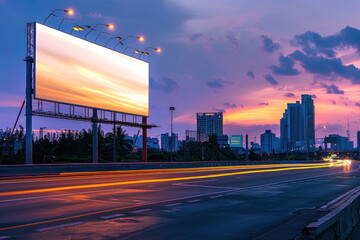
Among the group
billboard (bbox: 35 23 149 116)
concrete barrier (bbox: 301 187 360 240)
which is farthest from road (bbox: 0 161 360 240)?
billboard (bbox: 35 23 149 116)

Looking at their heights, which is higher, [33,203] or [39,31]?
[39,31]

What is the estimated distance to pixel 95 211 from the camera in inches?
460

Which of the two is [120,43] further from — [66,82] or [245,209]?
[245,209]

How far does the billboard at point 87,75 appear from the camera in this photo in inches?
1473

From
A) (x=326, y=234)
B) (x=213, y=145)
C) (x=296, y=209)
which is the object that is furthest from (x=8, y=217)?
(x=213, y=145)

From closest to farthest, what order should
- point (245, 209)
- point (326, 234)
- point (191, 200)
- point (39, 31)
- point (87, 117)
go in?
point (326, 234) < point (245, 209) < point (191, 200) < point (39, 31) < point (87, 117)

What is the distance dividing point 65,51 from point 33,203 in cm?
2922

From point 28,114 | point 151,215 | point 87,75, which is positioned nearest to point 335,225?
point 151,215

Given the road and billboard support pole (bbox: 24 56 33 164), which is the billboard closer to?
billboard support pole (bbox: 24 56 33 164)

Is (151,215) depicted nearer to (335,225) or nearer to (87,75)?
(335,225)

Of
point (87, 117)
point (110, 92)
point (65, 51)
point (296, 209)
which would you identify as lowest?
point (296, 209)

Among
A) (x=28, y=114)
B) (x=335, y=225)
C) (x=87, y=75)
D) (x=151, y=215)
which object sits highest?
(x=87, y=75)

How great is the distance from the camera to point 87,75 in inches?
1711

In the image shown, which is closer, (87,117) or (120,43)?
(87,117)
